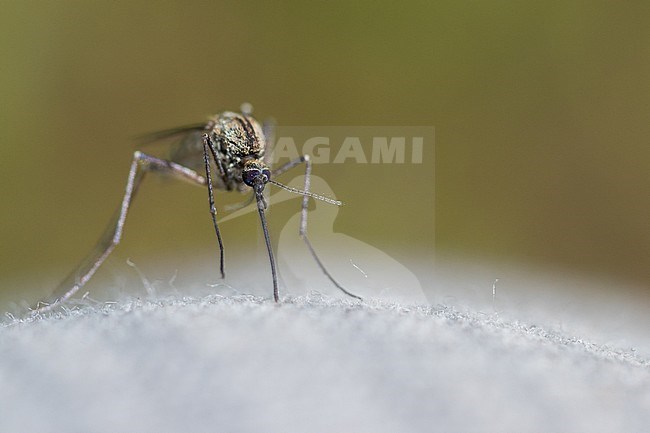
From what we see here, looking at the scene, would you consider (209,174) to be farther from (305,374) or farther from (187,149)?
(305,374)

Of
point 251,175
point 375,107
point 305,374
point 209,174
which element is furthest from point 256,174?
point 375,107

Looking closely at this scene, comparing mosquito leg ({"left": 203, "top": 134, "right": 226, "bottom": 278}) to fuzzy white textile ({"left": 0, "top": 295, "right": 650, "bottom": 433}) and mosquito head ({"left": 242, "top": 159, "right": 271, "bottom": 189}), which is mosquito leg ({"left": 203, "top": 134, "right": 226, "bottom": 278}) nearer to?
mosquito head ({"left": 242, "top": 159, "right": 271, "bottom": 189})

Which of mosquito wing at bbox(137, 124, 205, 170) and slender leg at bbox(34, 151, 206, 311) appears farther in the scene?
mosquito wing at bbox(137, 124, 205, 170)

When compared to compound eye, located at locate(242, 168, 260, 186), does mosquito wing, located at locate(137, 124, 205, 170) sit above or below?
above

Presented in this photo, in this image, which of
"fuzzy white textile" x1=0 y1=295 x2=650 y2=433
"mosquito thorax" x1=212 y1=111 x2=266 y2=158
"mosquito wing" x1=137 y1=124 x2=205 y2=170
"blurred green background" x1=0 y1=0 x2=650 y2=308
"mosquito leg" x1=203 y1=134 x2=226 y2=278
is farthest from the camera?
"blurred green background" x1=0 y1=0 x2=650 y2=308

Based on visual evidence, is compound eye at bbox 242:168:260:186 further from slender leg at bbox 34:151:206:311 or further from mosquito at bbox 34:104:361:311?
slender leg at bbox 34:151:206:311

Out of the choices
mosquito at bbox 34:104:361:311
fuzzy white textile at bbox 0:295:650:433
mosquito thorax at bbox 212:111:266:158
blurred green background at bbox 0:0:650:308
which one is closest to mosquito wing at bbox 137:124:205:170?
mosquito at bbox 34:104:361:311

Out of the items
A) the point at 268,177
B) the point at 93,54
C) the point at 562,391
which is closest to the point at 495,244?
the point at 268,177

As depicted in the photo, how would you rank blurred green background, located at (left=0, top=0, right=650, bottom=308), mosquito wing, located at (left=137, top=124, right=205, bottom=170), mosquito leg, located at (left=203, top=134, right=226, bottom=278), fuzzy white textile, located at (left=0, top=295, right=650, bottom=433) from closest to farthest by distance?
1. fuzzy white textile, located at (left=0, top=295, right=650, bottom=433)
2. mosquito leg, located at (left=203, top=134, right=226, bottom=278)
3. mosquito wing, located at (left=137, top=124, right=205, bottom=170)
4. blurred green background, located at (left=0, top=0, right=650, bottom=308)
